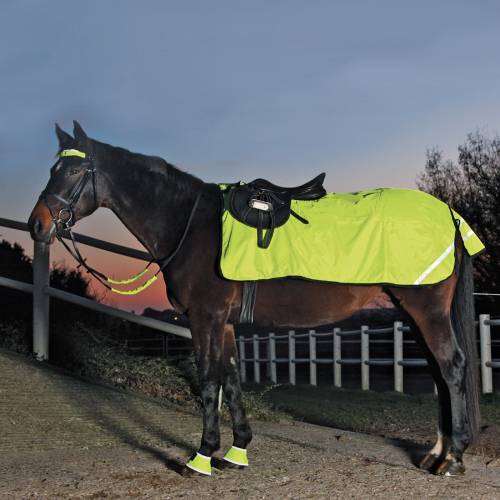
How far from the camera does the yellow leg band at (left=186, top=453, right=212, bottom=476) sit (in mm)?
3270

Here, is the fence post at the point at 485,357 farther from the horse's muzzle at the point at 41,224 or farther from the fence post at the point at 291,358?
the horse's muzzle at the point at 41,224

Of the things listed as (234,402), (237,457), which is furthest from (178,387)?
(237,457)

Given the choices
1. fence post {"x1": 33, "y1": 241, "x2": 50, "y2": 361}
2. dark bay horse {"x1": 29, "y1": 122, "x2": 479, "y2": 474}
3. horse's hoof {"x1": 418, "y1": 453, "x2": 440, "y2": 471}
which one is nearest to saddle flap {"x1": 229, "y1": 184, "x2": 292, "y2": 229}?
dark bay horse {"x1": 29, "y1": 122, "x2": 479, "y2": 474}

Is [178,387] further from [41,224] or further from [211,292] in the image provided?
[41,224]

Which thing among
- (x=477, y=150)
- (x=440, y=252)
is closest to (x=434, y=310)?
(x=440, y=252)

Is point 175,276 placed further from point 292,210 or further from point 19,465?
point 19,465

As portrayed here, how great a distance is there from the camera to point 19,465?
11.4 feet

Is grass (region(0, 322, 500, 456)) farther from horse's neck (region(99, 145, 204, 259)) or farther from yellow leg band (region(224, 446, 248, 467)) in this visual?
horse's neck (region(99, 145, 204, 259))

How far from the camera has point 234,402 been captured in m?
3.59

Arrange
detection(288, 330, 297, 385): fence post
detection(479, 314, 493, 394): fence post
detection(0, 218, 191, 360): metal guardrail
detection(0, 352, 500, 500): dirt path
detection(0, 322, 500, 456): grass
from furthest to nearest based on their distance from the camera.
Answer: detection(288, 330, 297, 385): fence post → detection(479, 314, 493, 394): fence post → detection(0, 218, 191, 360): metal guardrail → detection(0, 322, 500, 456): grass → detection(0, 352, 500, 500): dirt path

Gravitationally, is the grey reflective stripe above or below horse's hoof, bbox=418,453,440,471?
above

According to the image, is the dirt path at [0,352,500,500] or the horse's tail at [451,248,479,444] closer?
the dirt path at [0,352,500,500]

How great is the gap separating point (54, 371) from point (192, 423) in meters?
1.70

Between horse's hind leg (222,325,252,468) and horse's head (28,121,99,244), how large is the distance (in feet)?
4.09
